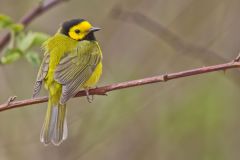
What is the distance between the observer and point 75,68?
4.85 metres

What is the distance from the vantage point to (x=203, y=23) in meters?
6.53

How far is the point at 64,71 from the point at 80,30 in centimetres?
63

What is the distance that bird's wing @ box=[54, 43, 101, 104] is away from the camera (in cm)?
454

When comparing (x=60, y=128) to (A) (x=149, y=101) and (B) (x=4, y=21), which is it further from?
(A) (x=149, y=101)

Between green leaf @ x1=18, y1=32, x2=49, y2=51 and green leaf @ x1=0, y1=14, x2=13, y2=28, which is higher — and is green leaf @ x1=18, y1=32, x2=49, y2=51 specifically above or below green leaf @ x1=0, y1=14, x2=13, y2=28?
below

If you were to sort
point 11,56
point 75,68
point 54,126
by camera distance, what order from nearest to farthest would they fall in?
1. point 11,56
2. point 54,126
3. point 75,68

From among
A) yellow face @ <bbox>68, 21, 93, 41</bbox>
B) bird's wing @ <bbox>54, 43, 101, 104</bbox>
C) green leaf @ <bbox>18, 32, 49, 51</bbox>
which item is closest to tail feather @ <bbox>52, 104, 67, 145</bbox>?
bird's wing @ <bbox>54, 43, 101, 104</bbox>

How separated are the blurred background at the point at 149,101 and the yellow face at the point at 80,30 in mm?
937

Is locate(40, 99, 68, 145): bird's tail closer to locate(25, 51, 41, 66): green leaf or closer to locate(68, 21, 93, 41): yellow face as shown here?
locate(25, 51, 41, 66): green leaf

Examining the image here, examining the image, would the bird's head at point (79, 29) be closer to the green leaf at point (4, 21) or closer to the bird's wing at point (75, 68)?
the bird's wing at point (75, 68)

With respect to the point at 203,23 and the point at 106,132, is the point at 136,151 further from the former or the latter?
the point at 203,23

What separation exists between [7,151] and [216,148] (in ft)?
6.78

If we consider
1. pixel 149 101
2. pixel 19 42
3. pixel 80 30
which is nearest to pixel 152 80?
pixel 19 42

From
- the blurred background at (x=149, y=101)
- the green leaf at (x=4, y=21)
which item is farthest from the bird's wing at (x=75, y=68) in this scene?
the blurred background at (x=149, y=101)
